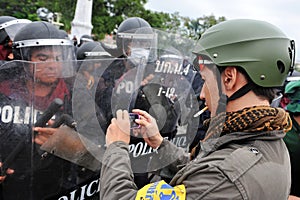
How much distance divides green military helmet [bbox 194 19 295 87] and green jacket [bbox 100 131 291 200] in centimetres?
26

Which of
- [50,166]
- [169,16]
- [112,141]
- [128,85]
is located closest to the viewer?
[112,141]

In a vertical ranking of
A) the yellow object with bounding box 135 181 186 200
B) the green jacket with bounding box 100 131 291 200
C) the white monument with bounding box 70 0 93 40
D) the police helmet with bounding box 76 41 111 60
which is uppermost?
the green jacket with bounding box 100 131 291 200

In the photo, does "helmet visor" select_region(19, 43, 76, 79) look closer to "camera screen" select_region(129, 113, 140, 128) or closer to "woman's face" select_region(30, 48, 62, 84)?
"woman's face" select_region(30, 48, 62, 84)

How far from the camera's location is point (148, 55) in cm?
267

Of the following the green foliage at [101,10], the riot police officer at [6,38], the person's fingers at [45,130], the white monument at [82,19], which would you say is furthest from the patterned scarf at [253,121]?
the green foliage at [101,10]

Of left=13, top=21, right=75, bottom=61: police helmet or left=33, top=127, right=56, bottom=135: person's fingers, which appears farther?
left=13, top=21, right=75, bottom=61: police helmet

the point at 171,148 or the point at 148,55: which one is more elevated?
Result: the point at 148,55

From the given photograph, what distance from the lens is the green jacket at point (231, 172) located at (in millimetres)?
1182

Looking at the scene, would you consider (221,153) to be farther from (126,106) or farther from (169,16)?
(169,16)

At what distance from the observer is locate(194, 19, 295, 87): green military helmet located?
1.40 m

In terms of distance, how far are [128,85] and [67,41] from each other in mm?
600

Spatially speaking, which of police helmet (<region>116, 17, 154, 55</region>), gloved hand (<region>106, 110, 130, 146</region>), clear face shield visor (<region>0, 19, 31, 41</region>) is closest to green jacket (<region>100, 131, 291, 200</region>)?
gloved hand (<region>106, 110, 130, 146</region>)

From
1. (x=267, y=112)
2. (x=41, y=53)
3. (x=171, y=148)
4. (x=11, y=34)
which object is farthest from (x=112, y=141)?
(x=11, y=34)

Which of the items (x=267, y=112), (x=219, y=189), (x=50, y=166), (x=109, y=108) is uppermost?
(x=267, y=112)
